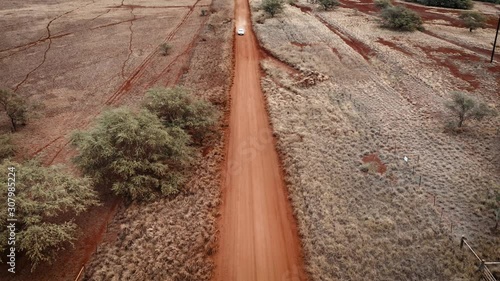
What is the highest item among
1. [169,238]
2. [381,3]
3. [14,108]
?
[381,3]

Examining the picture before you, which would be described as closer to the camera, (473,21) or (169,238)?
(169,238)

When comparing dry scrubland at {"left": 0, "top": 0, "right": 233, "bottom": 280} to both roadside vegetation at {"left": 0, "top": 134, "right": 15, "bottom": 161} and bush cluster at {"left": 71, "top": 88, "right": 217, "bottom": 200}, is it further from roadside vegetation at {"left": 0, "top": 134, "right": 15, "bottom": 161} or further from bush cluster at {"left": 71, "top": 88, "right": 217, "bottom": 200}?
bush cluster at {"left": 71, "top": 88, "right": 217, "bottom": 200}

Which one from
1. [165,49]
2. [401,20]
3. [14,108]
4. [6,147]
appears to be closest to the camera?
[6,147]

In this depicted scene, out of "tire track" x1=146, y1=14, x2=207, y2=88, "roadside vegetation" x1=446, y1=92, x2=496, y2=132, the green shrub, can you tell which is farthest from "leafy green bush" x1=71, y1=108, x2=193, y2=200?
the green shrub

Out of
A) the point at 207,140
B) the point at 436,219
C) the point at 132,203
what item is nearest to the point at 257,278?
the point at 132,203

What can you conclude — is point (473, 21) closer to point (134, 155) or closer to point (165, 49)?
point (165, 49)

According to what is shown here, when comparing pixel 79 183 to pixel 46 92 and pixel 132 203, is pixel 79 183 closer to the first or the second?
pixel 132 203

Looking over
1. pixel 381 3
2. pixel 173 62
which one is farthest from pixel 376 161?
pixel 381 3
